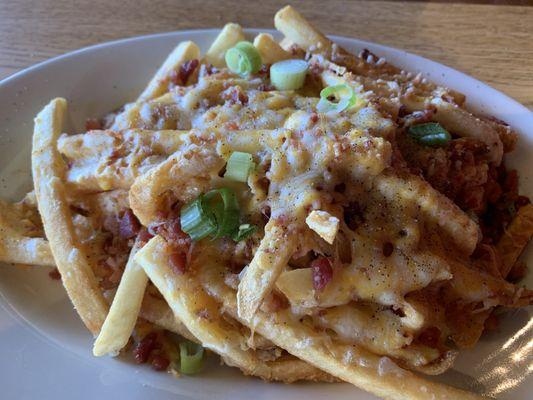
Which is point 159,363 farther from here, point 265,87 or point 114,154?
point 265,87

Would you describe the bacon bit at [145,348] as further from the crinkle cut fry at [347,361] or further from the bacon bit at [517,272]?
the bacon bit at [517,272]

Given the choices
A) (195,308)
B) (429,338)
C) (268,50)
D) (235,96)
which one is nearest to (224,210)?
(195,308)

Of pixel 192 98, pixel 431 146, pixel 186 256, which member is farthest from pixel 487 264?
pixel 192 98

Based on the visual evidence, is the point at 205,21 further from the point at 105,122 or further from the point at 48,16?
the point at 105,122

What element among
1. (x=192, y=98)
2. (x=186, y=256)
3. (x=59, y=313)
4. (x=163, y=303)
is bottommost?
(x=59, y=313)

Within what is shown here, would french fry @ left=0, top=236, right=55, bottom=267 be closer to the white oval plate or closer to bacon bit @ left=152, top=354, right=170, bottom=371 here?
the white oval plate
